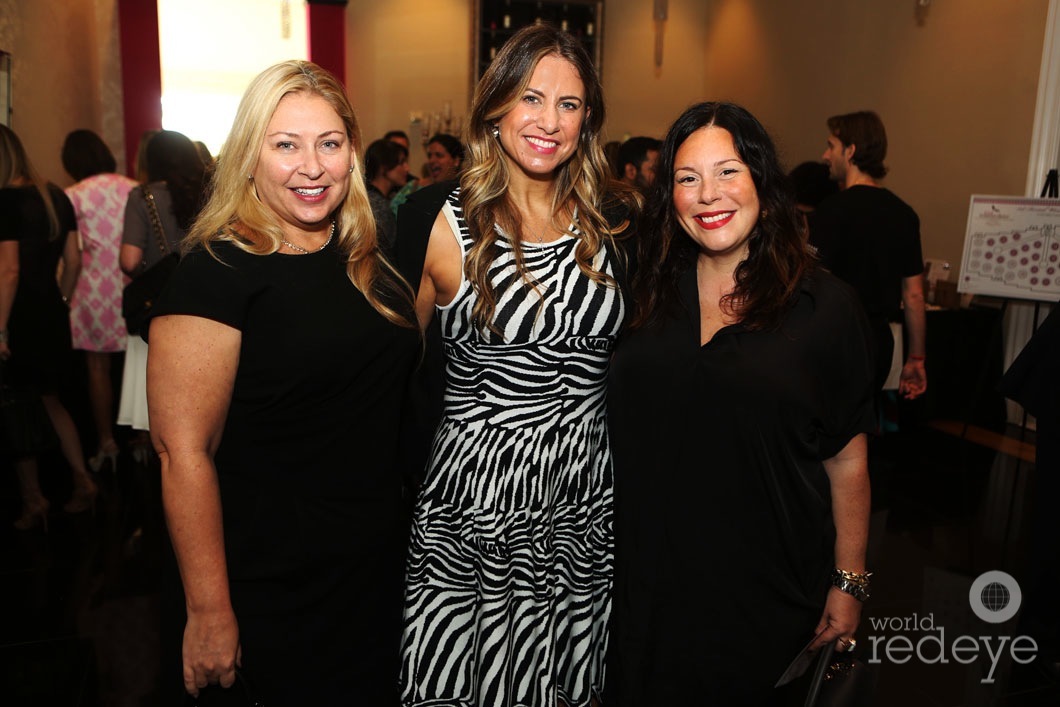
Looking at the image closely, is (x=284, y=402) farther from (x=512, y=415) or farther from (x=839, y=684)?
(x=839, y=684)

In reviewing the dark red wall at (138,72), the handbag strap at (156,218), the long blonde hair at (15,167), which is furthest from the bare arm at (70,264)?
the dark red wall at (138,72)

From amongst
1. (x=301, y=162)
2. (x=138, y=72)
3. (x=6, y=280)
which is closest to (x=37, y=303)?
(x=6, y=280)

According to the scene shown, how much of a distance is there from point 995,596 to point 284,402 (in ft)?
9.88

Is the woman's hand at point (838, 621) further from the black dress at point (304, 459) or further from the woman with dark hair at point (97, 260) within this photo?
the woman with dark hair at point (97, 260)

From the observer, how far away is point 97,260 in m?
4.84

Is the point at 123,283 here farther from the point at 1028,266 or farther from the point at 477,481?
the point at 1028,266

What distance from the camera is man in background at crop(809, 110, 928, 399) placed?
4.28m

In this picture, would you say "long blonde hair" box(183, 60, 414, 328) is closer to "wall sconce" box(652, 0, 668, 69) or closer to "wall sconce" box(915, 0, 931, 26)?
"wall sconce" box(915, 0, 931, 26)

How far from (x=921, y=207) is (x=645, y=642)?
607cm

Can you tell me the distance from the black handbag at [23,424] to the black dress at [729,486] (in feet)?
9.81

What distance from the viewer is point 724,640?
5.50ft

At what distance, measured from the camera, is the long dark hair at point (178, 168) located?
385 cm
